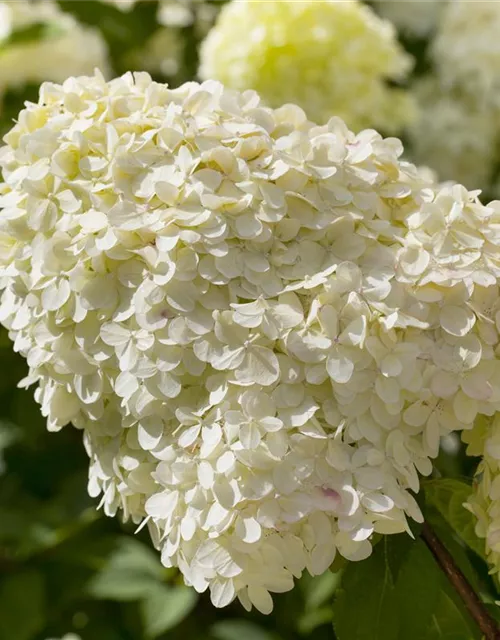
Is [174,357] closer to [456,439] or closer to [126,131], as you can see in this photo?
[126,131]

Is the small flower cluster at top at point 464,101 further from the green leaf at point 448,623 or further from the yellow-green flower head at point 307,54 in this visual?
the green leaf at point 448,623

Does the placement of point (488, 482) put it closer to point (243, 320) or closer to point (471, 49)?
point (243, 320)

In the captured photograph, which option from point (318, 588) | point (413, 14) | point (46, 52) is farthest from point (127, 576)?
point (413, 14)

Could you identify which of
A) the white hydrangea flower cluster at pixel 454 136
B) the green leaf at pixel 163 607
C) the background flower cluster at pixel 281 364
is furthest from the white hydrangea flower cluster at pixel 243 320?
the white hydrangea flower cluster at pixel 454 136

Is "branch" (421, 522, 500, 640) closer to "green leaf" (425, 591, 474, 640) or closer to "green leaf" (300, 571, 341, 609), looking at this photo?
"green leaf" (425, 591, 474, 640)

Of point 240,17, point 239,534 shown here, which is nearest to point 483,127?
point 240,17

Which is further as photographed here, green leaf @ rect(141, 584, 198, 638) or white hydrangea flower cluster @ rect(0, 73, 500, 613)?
green leaf @ rect(141, 584, 198, 638)

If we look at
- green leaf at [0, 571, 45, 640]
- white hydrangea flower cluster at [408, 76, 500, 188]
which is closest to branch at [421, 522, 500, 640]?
green leaf at [0, 571, 45, 640]
